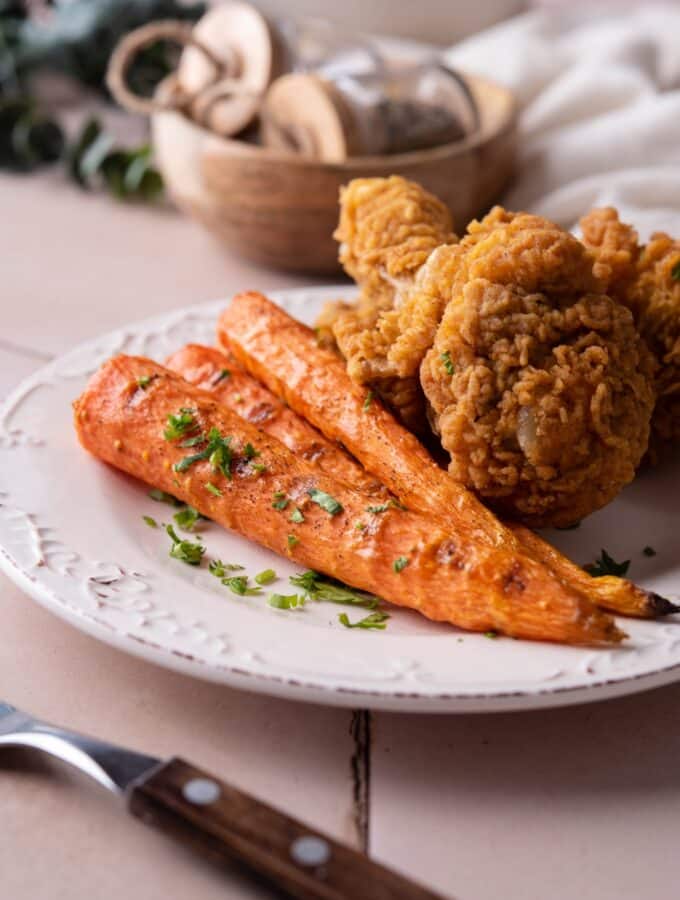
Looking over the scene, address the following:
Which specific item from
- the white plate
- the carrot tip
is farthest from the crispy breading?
the carrot tip

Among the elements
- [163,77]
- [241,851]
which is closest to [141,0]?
[163,77]

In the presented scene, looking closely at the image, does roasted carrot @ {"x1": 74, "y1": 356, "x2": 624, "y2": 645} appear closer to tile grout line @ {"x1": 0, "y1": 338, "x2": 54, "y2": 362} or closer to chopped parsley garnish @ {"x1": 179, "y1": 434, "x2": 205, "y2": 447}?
chopped parsley garnish @ {"x1": 179, "y1": 434, "x2": 205, "y2": 447}

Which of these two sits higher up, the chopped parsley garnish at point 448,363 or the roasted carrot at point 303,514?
the chopped parsley garnish at point 448,363

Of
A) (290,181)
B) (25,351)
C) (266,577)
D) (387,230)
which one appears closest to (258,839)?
(266,577)

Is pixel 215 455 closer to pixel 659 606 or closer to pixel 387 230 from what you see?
pixel 387 230

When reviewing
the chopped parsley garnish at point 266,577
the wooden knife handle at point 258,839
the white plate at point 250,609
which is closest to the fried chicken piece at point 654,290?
the white plate at point 250,609

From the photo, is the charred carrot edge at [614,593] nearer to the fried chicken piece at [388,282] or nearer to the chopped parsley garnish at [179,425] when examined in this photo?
the fried chicken piece at [388,282]
